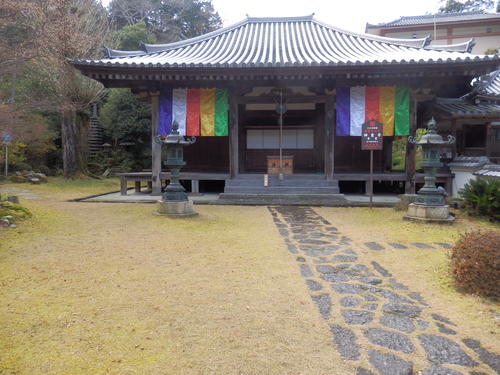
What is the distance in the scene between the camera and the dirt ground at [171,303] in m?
2.38

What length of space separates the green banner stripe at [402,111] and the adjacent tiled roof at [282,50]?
1.06 m

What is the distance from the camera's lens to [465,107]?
38.2ft

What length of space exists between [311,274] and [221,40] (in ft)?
40.8

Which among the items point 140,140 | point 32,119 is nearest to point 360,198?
point 140,140

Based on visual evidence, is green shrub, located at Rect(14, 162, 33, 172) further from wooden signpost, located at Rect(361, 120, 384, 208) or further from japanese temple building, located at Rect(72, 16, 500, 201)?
wooden signpost, located at Rect(361, 120, 384, 208)

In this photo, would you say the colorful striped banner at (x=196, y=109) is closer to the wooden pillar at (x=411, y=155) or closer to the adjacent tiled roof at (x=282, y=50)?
the adjacent tiled roof at (x=282, y=50)

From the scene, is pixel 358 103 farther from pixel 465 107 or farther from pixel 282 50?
pixel 465 107

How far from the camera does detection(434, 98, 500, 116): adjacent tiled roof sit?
10.9 meters

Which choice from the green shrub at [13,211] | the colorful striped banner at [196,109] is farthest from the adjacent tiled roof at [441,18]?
the green shrub at [13,211]

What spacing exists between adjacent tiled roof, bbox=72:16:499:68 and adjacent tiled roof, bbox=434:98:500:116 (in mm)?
1724

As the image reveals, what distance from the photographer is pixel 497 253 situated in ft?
11.5

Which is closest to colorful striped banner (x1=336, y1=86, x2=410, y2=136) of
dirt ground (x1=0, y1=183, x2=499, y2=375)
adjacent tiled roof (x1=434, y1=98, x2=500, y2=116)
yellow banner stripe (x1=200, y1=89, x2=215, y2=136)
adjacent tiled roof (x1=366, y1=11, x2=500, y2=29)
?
adjacent tiled roof (x1=434, y1=98, x2=500, y2=116)

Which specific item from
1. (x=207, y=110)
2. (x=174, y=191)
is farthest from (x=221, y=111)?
(x=174, y=191)

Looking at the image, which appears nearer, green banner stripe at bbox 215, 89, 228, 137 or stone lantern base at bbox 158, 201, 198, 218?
stone lantern base at bbox 158, 201, 198, 218
